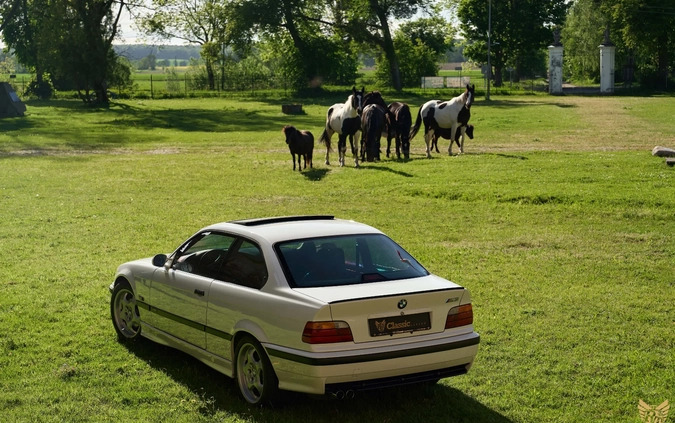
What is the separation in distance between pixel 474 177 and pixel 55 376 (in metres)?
16.7

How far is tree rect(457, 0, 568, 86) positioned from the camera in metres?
88.8

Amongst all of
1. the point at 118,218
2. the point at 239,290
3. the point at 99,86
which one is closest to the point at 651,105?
the point at 99,86

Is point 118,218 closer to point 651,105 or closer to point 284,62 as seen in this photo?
point 651,105

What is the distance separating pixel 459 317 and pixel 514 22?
277ft

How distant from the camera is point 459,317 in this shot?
7.59 metres

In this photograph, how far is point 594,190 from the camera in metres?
20.8

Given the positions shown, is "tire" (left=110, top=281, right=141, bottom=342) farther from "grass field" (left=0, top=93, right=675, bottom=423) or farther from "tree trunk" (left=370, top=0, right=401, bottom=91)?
"tree trunk" (left=370, top=0, right=401, bottom=91)

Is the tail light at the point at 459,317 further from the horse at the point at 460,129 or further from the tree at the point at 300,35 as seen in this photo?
the tree at the point at 300,35

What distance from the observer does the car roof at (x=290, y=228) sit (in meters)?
8.23

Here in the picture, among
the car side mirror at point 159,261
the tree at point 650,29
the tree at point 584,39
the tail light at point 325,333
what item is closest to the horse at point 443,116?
the car side mirror at point 159,261

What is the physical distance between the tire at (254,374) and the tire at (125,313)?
7.33ft

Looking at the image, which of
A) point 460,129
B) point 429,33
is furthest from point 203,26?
point 460,129

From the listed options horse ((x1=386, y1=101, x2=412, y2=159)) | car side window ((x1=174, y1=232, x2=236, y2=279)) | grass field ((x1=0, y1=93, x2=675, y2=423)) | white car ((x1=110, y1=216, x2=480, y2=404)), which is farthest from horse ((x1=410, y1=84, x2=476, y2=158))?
white car ((x1=110, y1=216, x2=480, y2=404))

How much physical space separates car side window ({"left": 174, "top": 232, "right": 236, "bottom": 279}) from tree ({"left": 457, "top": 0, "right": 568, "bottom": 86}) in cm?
8302
